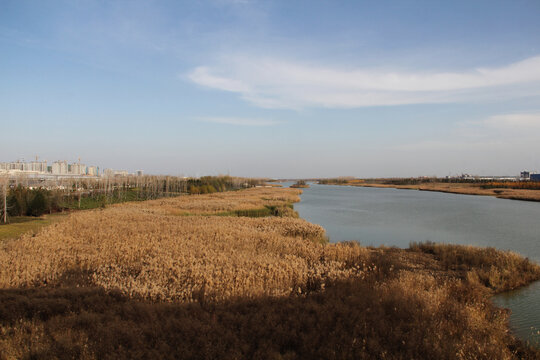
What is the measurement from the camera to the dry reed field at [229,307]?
4.11m

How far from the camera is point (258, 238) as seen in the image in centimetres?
1182

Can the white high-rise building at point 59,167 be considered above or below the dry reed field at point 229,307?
above

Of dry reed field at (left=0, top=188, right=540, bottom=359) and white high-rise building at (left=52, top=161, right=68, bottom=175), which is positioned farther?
white high-rise building at (left=52, top=161, right=68, bottom=175)

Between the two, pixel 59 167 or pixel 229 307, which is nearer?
pixel 229 307

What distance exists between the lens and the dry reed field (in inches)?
162

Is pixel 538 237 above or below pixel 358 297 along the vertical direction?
below

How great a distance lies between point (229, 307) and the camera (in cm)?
539

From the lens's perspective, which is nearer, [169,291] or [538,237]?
[169,291]

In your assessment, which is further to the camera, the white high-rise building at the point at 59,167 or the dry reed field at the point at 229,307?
the white high-rise building at the point at 59,167

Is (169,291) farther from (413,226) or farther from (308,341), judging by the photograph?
(413,226)

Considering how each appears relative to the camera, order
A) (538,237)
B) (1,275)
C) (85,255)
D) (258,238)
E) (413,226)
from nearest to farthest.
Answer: (1,275) → (85,255) → (258,238) → (538,237) → (413,226)

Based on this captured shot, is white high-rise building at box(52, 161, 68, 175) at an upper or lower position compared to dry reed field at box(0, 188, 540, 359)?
upper

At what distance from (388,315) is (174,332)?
3431 millimetres

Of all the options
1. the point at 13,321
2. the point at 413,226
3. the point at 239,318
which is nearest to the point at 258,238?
the point at 239,318
